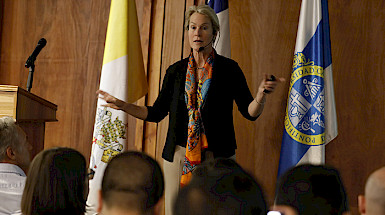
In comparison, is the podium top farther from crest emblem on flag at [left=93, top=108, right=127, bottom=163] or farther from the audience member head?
crest emblem on flag at [left=93, top=108, right=127, bottom=163]

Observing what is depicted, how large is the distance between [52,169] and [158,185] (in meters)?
0.40

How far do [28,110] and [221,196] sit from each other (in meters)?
2.25

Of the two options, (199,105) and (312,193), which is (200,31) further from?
(312,193)

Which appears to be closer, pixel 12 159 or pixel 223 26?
pixel 12 159

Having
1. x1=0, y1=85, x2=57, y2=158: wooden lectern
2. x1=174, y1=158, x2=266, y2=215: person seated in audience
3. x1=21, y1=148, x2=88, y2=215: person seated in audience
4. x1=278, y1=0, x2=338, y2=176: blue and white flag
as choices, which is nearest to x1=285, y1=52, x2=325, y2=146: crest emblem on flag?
x1=278, y1=0, x2=338, y2=176: blue and white flag

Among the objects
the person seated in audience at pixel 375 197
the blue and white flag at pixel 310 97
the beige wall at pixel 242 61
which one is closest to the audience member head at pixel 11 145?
the person seated in audience at pixel 375 197

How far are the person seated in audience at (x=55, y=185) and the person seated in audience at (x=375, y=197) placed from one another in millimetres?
892

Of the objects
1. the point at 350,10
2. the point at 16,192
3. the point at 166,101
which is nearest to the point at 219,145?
the point at 166,101

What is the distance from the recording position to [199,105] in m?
3.12

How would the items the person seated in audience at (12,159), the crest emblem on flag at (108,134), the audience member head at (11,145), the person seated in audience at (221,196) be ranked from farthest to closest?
the crest emblem on flag at (108,134)
the audience member head at (11,145)
the person seated in audience at (12,159)
the person seated in audience at (221,196)

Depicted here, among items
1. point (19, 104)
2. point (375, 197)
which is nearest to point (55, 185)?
point (375, 197)

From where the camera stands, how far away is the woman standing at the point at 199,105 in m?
3.08

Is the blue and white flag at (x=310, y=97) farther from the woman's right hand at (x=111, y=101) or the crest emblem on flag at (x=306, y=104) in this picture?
the woman's right hand at (x=111, y=101)

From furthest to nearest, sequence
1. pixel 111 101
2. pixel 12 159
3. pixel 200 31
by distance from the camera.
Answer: pixel 200 31 → pixel 111 101 → pixel 12 159
